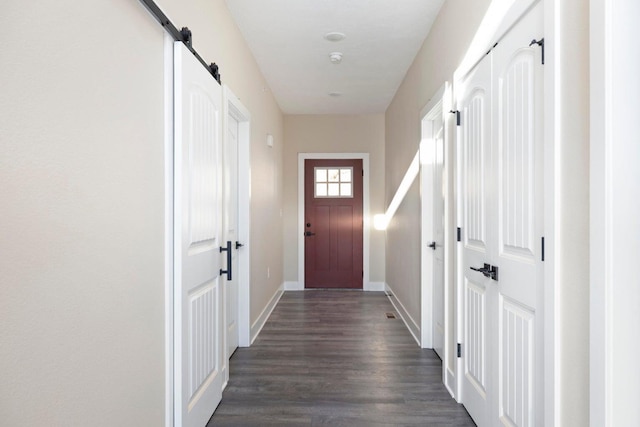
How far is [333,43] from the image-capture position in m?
3.79

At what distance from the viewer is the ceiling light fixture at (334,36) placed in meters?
3.56

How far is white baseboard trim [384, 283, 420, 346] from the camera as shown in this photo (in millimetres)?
3970

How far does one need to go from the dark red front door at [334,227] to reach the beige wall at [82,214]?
468cm

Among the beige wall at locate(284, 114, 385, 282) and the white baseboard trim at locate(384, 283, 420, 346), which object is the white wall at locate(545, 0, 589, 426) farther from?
the beige wall at locate(284, 114, 385, 282)

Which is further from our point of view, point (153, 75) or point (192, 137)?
point (192, 137)

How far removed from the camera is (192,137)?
83.4 inches

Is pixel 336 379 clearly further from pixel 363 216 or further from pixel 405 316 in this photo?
pixel 363 216

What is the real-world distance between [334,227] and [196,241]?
4.46 m

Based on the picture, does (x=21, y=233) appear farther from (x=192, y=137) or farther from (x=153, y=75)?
(x=192, y=137)

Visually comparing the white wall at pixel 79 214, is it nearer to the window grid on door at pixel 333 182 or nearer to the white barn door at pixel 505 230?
the white barn door at pixel 505 230

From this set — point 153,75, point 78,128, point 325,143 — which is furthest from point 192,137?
point 325,143

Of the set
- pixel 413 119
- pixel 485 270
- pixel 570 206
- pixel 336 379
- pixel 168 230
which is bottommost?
pixel 336 379

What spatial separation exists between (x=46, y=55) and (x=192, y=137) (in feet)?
3.39
